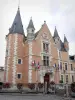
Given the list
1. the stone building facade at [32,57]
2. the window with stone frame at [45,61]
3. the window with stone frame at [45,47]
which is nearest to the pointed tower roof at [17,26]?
the stone building facade at [32,57]

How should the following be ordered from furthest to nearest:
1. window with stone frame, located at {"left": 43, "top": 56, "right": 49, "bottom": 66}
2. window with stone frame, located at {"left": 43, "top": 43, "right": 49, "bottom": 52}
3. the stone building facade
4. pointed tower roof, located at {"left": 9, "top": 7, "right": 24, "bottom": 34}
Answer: window with stone frame, located at {"left": 43, "top": 43, "right": 49, "bottom": 52}
pointed tower roof, located at {"left": 9, "top": 7, "right": 24, "bottom": 34}
window with stone frame, located at {"left": 43, "top": 56, "right": 49, "bottom": 66}
the stone building facade

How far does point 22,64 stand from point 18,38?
5658mm

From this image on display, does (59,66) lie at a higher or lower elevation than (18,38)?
lower

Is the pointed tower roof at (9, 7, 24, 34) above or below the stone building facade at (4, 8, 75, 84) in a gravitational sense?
above

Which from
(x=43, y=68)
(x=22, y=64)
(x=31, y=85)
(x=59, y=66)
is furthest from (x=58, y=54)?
(x=31, y=85)

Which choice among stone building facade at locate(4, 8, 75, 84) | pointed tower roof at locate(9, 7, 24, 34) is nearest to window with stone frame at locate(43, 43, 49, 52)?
stone building facade at locate(4, 8, 75, 84)

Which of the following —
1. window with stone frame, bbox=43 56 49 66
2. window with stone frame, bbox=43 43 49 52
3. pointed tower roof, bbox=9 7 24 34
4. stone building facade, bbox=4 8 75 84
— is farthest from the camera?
window with stone frame, bbox=43 43 49 52

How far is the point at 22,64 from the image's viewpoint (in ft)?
118

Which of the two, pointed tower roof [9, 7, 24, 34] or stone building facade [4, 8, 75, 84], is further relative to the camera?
pointed tower roof [9, 7, 24, 34]

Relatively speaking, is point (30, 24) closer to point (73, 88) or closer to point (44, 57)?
point (44, 57)

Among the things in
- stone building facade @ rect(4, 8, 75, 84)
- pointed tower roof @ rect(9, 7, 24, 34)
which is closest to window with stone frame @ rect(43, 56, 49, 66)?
stone building facade @ rect(4, 8, 75, 84)

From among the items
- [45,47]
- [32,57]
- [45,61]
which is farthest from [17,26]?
[45,61]

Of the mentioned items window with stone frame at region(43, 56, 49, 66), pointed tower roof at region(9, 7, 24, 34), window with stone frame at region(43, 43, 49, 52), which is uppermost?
pointed tower roof at region(9, 7, 24, 34)

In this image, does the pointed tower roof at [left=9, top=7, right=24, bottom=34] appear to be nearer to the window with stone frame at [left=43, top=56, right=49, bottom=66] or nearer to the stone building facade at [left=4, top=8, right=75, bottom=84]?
the stone building facade at [left=4, top=8, right=75, bottom=84]
